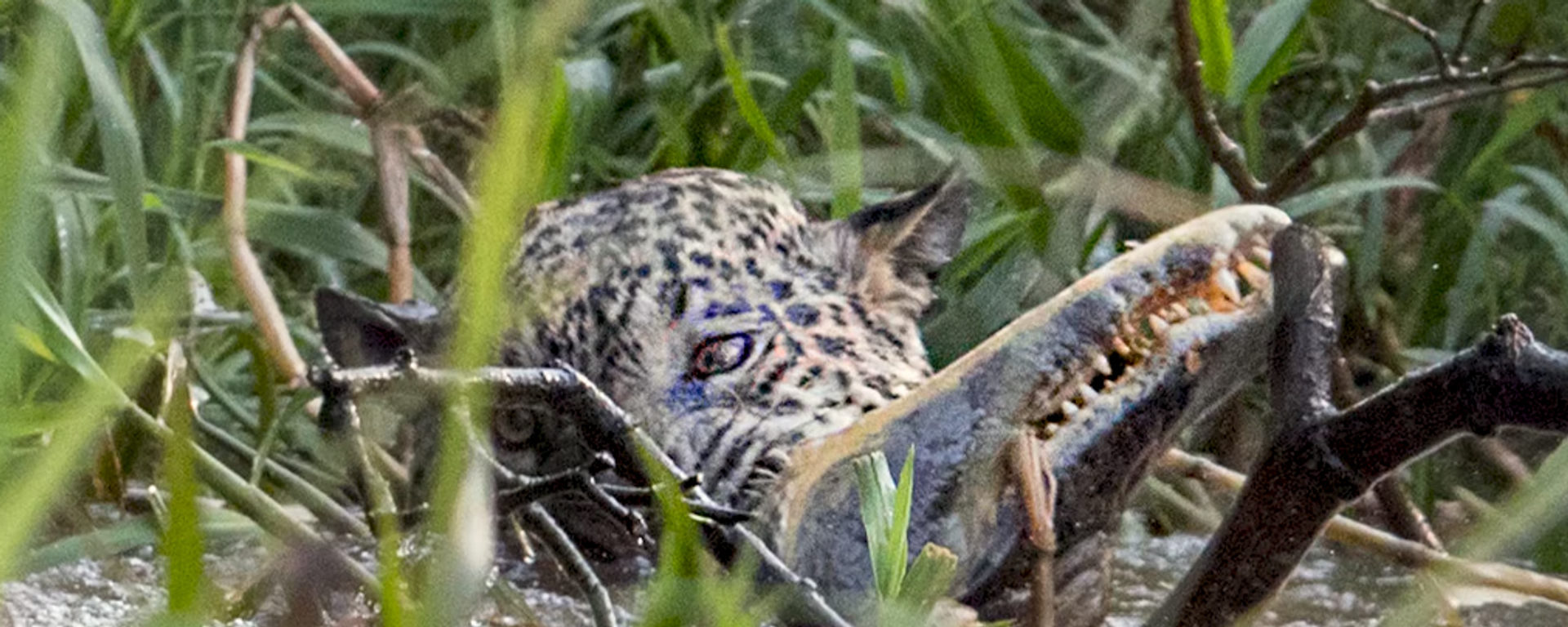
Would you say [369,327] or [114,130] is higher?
[114,130]

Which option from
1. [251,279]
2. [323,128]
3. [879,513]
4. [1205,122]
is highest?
[323,128]

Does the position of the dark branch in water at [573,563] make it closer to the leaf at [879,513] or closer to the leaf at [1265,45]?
the leaf at [879,513]


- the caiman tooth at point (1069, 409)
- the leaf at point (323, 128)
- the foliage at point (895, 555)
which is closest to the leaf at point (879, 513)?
the foliage at point (895, 555)

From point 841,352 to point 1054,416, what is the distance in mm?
348

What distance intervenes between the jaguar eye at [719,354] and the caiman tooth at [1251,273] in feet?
1.36

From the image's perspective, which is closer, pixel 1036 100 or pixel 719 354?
pixel 719 354

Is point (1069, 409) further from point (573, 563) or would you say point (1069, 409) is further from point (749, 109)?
point (749, 109)

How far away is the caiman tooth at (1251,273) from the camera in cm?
159

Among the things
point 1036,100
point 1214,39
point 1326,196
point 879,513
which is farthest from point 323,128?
point 879,513

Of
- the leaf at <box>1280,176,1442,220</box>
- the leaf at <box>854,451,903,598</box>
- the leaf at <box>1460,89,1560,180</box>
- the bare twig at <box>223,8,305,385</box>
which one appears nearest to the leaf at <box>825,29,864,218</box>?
the leaf at <box>1280,176,1442,220</box>

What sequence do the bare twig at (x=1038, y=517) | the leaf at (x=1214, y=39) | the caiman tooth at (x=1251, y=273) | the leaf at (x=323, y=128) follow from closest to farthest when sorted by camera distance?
the bare twig at (x=1038, y=517) < the caiman tooth at (x=1251, y=273) < the leaf at (x=1214, y=39) < the leaf at (x=323, y=128)

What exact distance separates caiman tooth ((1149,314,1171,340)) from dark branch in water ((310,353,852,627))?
0.29m

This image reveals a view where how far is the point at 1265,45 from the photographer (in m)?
2.18

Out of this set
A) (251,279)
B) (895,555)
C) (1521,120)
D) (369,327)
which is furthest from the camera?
(1521,120)
